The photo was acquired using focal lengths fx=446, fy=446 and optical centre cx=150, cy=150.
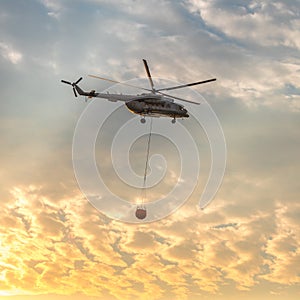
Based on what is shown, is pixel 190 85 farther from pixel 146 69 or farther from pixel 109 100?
pixel 109 100

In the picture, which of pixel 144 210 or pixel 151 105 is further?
pixel 151 105

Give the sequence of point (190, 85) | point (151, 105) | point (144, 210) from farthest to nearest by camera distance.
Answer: point (151, 105) → point (190, 85) → point (144, 210)

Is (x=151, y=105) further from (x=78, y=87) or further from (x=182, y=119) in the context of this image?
(x=78, y=87)

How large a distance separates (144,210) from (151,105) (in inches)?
774

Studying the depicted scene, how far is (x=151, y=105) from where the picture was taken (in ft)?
249

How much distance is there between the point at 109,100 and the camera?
75625 mm

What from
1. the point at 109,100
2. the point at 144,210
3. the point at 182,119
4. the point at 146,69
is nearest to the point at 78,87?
the point at 109,100

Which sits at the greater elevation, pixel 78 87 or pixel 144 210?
pixel 78 87

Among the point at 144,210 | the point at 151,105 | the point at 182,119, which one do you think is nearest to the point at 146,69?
the point at 151,105

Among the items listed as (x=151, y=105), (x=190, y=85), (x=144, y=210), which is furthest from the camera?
(x=151, y=105)

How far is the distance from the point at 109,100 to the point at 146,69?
8463 mm

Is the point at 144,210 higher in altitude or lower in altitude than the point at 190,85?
lower

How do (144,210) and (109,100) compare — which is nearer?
(144,210)

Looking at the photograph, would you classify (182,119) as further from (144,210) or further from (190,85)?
(144,210)
